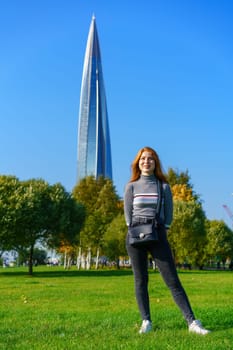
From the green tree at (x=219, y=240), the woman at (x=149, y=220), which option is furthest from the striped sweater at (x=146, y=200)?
the green tree at (x=219, y=240)

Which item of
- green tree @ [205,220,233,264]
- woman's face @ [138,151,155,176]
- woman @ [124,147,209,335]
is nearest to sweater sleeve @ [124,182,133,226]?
woman @ [124,147,209,335]

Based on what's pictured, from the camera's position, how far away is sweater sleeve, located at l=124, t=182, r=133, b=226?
769 centimetres

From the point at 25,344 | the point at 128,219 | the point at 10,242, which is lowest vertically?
the point at 25,344

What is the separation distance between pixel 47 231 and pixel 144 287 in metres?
46.6

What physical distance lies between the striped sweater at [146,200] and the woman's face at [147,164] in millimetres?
78

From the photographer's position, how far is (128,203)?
25.4 feet

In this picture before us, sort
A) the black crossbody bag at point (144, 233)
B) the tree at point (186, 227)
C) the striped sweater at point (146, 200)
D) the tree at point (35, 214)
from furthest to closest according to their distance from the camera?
the tree at point (186, 227), the tree at point (35, 214), the striped sweater at point (146, 200), the black crossbody bag at point (144, 233)

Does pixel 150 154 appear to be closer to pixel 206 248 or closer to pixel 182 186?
pixel 182 186

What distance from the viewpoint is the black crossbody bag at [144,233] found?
746cm

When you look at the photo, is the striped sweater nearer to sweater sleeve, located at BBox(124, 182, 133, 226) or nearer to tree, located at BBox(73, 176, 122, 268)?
sweater sleeve, located at BBox(124, 182, 133, 226)

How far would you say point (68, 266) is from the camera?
8450 centimetres

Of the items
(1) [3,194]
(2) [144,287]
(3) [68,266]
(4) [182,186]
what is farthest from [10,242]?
(2) [144,287]

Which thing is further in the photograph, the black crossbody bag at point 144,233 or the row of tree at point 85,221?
the row of tree at point 85,221

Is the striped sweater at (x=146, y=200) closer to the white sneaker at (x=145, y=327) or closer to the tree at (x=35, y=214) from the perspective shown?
the white sneaker at (x=145, y=327)
